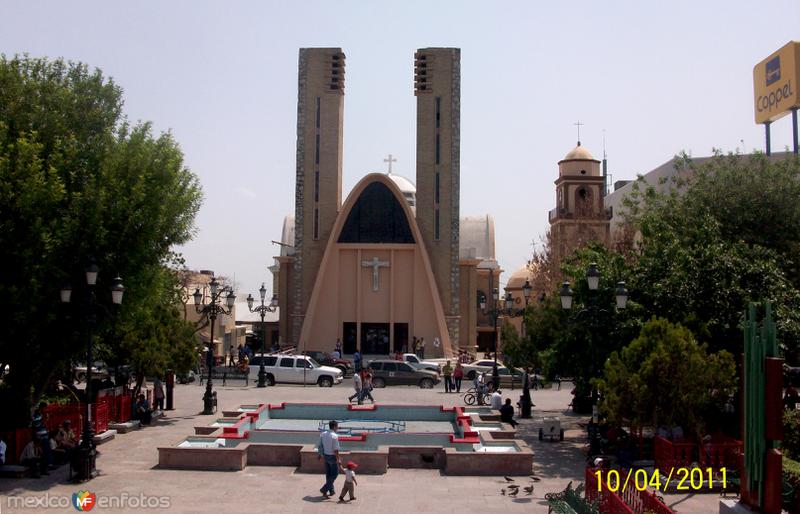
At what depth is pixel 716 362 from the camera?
15.1 m

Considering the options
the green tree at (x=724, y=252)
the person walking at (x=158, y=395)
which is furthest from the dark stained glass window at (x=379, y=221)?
the green tree at (x=724, y=252)

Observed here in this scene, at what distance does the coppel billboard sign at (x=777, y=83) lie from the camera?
113 ft

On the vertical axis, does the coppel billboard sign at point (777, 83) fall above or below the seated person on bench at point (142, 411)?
above

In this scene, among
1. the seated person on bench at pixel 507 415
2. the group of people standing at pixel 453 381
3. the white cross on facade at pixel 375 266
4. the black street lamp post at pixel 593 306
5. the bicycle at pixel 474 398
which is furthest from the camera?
the white cross on facade at pixel 375 266

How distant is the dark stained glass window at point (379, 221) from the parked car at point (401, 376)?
14305mm

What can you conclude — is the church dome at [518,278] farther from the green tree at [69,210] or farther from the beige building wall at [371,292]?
the green tree at [69,210]

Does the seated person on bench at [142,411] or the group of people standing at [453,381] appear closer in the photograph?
the seated person on bench at [142,411]

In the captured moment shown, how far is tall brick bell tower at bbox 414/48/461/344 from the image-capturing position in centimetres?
4862

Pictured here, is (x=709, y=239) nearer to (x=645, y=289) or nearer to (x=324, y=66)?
(x=645, y=289)

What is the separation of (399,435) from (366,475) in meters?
2.62

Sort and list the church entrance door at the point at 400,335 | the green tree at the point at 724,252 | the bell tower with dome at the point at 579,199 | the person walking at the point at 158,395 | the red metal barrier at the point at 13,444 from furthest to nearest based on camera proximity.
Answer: the bell tower with dome at the point at 579,199, the church entrance door at the point at 400,335, the person walking at the point at 158,395, the green tree at the point at 724,252, the red metal barrier at the point at 13,444

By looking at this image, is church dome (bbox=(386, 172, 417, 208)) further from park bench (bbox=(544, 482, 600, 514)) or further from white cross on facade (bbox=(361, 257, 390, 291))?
park bench (bbox=(544, 482, 600, 514))

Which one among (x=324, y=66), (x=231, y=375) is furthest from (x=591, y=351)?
(x=324, y=66)
